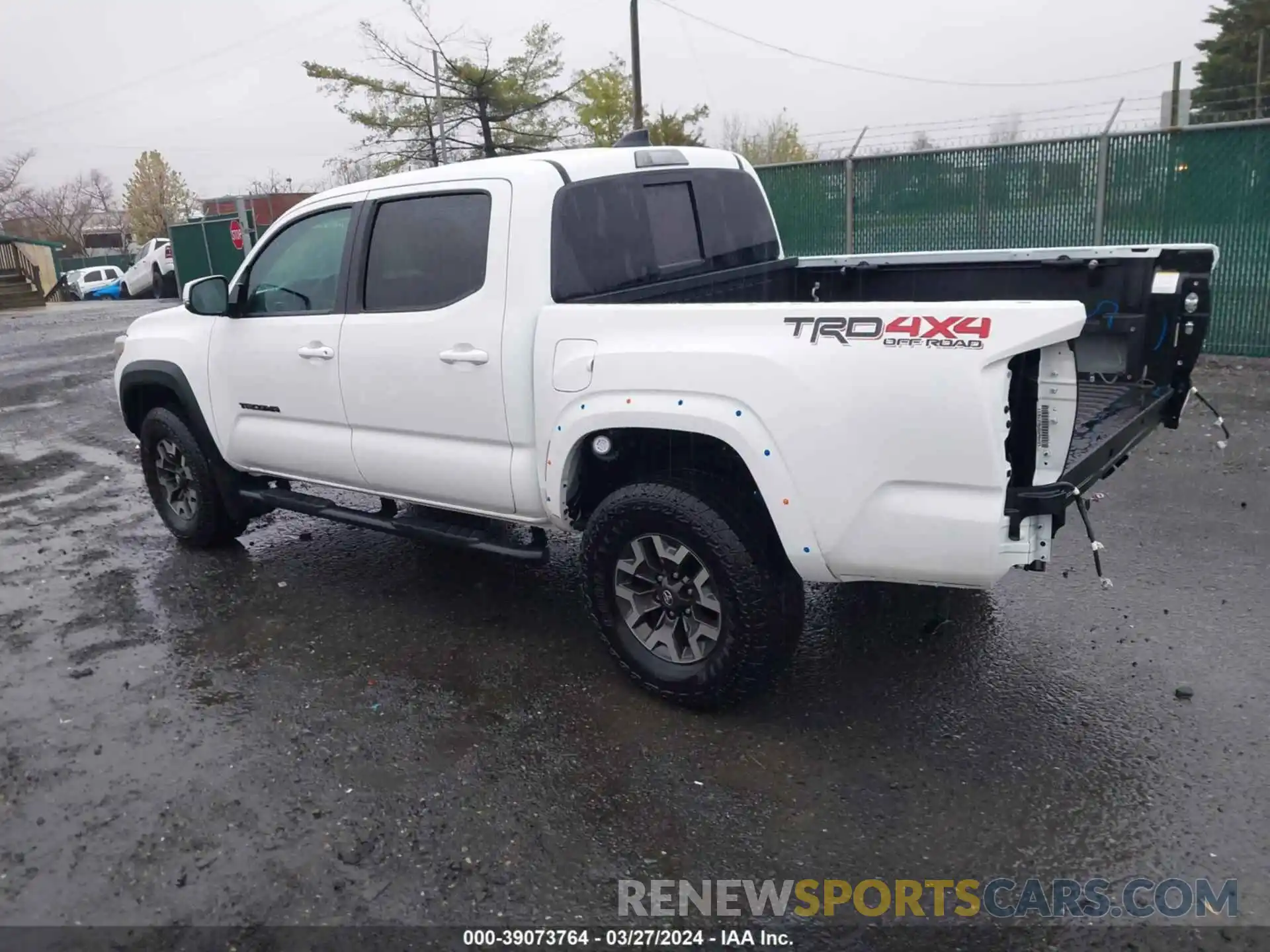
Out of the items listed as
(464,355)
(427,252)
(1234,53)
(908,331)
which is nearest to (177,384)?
(427,252)

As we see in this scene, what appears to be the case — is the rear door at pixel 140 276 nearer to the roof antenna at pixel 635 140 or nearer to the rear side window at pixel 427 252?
the rear side window at pixel 427 252

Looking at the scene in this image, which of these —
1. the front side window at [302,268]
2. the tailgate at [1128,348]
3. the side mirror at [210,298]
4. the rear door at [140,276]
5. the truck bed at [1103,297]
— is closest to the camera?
the tailgate at [1128,348]

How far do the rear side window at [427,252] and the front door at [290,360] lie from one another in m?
0.24

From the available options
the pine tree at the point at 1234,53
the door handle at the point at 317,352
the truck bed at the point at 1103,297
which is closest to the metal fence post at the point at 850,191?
the truck bed at the point at 1103,297

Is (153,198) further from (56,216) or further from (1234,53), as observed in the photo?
(1234,53)

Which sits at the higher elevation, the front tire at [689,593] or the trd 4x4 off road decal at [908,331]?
the trd 4x4 off road decal at [908,331]

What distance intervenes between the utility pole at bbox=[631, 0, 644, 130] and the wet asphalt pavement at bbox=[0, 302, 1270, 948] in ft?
75.5

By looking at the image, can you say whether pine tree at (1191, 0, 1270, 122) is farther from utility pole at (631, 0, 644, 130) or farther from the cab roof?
the cab roof

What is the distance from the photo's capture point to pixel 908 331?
3080 mm

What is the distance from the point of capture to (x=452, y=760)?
3666mm

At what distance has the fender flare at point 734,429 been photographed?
11.1 feet

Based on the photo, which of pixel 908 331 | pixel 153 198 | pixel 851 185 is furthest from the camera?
pixel 153 198

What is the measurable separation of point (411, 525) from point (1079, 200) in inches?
339

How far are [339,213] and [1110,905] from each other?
4.31 m
